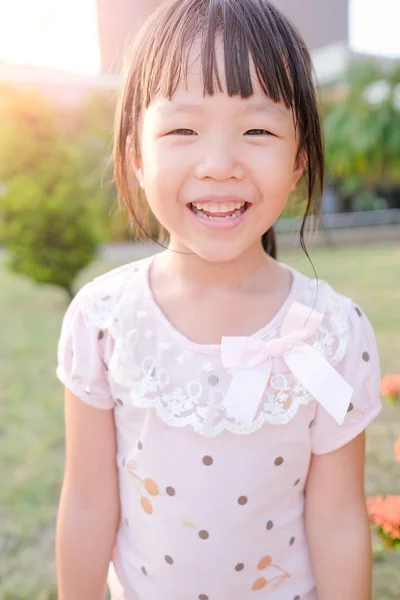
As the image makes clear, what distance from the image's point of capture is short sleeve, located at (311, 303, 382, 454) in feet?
3.65

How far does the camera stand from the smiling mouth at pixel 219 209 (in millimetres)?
988

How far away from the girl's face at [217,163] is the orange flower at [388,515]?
25.0 inches

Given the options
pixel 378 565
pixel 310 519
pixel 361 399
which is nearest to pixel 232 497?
pixel 310 519

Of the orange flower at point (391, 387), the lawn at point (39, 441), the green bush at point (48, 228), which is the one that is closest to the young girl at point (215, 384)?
the lawn at point (39, 441)

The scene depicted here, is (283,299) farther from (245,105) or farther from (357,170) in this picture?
(357,170)

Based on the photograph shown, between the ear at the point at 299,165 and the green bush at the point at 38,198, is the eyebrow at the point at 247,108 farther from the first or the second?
the green bush at the point at 38,198

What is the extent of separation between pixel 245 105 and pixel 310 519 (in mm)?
777

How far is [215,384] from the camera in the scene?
111 cm

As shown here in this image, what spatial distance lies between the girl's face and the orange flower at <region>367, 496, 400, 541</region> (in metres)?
0.63

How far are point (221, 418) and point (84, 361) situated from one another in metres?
0.28

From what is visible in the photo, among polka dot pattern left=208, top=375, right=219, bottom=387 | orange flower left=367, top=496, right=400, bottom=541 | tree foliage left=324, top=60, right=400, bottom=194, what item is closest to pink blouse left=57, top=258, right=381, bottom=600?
polka dot pattern left=208, top=375, right=219, bottom=387

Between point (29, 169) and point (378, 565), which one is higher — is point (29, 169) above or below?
above

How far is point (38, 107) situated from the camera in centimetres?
675

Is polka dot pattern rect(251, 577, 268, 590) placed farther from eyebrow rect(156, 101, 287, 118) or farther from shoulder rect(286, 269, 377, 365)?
eyebrow rect(156, 101, 287, 118)
